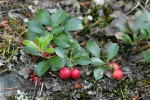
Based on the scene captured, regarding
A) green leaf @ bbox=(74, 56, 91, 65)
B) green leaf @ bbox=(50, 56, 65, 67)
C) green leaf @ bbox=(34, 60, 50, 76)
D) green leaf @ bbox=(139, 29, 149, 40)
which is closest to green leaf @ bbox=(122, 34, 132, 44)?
green leaf @ bbox=(139, 29, 149, 40)

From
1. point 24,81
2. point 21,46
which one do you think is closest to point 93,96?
point 24,81

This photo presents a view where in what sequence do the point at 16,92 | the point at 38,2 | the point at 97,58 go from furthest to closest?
the point at 38,2 → the point at 97,58 → the point at 16,92

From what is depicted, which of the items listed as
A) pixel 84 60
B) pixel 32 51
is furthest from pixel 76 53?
pixel 32 51

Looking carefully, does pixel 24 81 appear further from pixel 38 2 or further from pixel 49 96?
pixel 38 2

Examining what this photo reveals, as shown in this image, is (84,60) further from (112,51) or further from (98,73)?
(112,51)

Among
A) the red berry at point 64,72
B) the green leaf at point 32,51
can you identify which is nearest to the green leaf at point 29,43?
the green leaf at point 32,51

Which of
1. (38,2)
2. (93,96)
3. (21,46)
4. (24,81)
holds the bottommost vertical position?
(93,96)

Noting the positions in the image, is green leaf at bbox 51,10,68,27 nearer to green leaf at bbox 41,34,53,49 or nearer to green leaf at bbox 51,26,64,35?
green leaf at bbox 51,26,64,35
